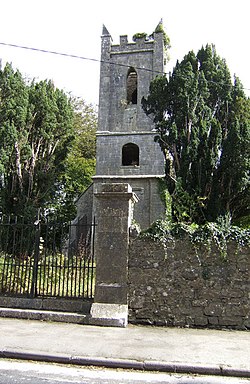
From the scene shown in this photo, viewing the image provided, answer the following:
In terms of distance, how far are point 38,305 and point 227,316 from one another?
387 cm

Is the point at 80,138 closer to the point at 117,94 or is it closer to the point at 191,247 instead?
the point at 117,94

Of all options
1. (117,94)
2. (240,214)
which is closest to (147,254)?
(240,214)

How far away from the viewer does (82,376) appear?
4.42m

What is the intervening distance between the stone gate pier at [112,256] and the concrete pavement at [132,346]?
0.38m

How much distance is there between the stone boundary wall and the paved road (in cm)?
257

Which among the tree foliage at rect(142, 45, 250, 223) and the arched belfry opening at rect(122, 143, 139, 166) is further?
the arched belfry opening at rect(122, 143, 139, 166)

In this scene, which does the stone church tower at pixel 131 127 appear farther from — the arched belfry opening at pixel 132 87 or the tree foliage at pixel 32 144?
the tree foliage at pixel 32 144

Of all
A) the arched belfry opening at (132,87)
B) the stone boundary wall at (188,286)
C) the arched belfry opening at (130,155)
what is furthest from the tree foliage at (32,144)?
the stone boundary wall at (188,286)

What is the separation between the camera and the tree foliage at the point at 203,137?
52.3ft

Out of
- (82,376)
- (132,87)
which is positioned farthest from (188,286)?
(132,87)

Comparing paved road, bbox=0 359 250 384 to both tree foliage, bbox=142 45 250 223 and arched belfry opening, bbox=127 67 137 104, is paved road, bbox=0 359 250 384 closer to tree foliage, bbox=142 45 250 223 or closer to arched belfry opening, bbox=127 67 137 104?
tree foliage, bbox=142 45 250 223

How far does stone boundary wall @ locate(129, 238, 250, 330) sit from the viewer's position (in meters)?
7.05

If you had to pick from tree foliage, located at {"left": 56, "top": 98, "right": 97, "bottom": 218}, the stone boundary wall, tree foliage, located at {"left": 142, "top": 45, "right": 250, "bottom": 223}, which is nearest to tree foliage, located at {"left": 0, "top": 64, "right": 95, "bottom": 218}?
tree foliage, located at {"left": 56, "top": 98, "right": 97, "bottom": 218}

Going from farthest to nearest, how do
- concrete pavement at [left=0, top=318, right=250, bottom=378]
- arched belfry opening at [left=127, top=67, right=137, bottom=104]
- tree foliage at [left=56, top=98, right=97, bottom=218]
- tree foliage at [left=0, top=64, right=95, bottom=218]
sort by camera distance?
tree foliage at [left=56, top=98, right=97, bottom=218]
arched belfry opening at [left=127, top=67, right=137, bottom=104]
tree foliage at [left=0, top=64, right=95, bottom=218]
concrete pavement at [left=0, top=318, right=250, bottom=378]
